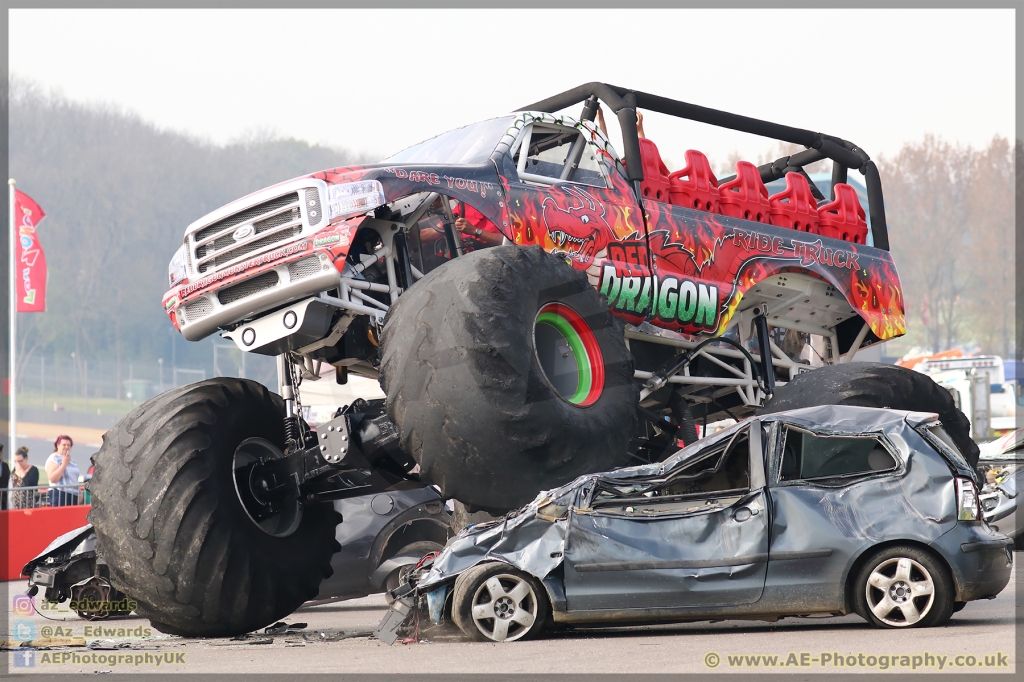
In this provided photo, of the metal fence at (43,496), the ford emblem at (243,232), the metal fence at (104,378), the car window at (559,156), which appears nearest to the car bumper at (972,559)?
the car window at (559,156)

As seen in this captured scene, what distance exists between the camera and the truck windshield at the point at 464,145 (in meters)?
8.68

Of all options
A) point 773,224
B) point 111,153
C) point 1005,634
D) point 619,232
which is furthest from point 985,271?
point 111,153

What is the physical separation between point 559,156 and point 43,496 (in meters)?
11.4

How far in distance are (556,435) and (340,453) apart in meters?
1.47

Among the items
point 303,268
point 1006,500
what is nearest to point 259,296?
point 303,268

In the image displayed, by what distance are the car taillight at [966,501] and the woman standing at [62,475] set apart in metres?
13.6

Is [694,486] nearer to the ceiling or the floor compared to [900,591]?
nearer to the ceiling

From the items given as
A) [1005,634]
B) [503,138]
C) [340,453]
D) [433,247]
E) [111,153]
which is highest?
[111,153]

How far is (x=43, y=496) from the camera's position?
17.4 metres

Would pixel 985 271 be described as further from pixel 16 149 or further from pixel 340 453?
pixel 16 149

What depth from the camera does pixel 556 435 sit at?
7211mm

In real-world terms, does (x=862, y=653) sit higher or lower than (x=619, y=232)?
lower

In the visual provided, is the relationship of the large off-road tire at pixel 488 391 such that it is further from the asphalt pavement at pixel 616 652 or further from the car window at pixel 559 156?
the car window at pixel 559 156

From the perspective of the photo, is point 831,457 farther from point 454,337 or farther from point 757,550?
point 454,337
